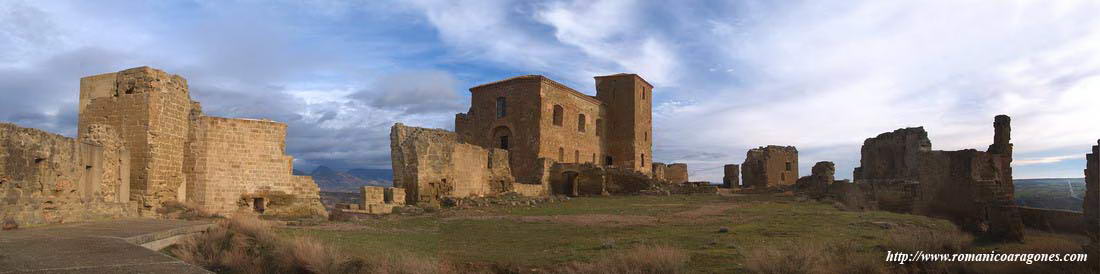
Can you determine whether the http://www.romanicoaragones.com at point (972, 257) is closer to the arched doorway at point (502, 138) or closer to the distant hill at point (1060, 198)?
the distant hill at point (1060, 198)

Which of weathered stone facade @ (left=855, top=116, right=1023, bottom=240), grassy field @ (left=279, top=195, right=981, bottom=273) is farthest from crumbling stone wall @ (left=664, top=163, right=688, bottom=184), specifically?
grassy field @ (left=279, top=195, right=981, bottom=273)

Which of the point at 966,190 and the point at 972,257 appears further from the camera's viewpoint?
the point at 966,190

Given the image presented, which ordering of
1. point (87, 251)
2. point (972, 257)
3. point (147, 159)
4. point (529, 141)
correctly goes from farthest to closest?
point (529, 141) → point (147, 159) → point (972, 257) → point (87, 251)

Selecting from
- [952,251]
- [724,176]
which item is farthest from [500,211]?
[724,176]

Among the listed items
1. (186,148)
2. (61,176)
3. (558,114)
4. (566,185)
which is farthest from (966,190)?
(558,114)

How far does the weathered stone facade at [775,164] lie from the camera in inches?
1649

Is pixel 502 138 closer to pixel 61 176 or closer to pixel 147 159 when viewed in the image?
pixel 147 159

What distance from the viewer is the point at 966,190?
1405 centimetres

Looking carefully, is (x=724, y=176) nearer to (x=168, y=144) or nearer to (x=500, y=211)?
(x=500, y=211)

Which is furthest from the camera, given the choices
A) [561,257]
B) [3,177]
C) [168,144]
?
[168,144]

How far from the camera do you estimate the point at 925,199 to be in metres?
15.8

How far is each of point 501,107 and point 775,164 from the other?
62.5ft

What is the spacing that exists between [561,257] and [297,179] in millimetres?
11550

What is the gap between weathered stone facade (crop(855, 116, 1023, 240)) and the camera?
33.2 ft
